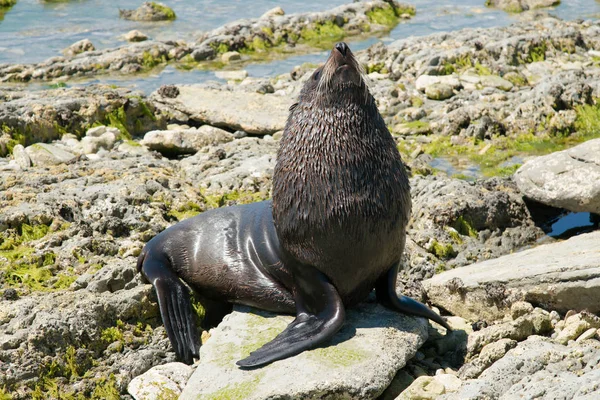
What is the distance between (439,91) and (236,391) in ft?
30.7

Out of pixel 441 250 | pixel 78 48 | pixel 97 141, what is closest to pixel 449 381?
pixel 441 250

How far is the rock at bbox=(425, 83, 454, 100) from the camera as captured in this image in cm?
1330

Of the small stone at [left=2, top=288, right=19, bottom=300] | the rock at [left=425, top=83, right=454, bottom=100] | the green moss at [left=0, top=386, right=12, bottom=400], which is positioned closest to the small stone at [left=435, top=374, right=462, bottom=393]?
the green moss at [left=0, top=386, right=12, bottom=400]

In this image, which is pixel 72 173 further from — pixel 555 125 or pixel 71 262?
pixel 555 125

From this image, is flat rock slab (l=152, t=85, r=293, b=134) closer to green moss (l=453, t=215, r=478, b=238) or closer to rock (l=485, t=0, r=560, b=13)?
green moss (l=453, t=215, r=478, b=238)

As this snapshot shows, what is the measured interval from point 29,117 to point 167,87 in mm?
2630

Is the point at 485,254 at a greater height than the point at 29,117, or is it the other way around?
the point at 29,117

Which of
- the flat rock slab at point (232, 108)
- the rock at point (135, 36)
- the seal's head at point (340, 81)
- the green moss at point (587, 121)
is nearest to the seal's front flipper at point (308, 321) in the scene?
the seal's head at point (340, 81)

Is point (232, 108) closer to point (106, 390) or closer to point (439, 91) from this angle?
point (439, 91)

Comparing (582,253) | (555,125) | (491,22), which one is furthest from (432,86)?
(491,22)

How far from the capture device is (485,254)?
26.7ft

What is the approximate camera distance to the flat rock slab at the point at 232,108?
462 inches

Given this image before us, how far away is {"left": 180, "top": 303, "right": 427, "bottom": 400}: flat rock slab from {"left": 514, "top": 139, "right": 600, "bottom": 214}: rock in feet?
10.8

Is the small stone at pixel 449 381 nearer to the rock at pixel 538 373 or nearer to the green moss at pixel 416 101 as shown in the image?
the rock at pixel 538 373
